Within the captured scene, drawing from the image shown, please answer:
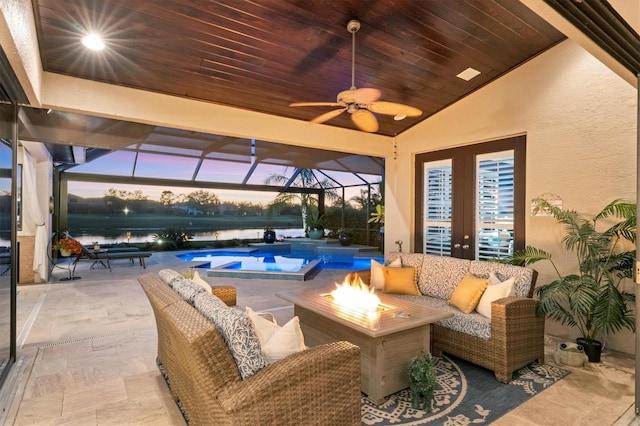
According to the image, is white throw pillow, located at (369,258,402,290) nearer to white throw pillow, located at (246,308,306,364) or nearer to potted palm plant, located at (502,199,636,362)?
potted palm plant, located at (502,199,636,362)

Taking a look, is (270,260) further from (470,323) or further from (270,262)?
(470,323)

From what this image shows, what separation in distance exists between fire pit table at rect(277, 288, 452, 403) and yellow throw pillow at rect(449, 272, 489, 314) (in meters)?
0.55

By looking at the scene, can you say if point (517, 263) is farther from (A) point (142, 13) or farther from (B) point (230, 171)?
(B) point (230, 171)

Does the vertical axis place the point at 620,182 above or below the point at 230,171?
below

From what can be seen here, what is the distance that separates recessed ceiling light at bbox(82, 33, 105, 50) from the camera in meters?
3.07

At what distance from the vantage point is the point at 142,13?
9.39 ft

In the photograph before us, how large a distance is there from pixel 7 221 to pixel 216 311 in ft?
8.30

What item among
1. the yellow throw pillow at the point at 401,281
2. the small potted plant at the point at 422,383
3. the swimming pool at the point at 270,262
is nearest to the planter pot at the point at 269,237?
the swimming pool at the point at 270,262

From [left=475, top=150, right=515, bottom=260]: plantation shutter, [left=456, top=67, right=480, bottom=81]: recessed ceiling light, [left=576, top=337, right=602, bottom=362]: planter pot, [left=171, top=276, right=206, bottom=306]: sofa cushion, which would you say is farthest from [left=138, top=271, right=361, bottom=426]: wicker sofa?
[left=456, top=67, right=480, bottom=81]: recessed ceiling light

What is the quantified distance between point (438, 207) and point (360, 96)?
3.44 m

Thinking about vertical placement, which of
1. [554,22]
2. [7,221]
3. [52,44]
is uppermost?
[52,44]

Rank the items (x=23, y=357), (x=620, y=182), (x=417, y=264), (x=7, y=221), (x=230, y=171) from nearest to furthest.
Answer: (x=7, y=221) → (x=23, y=357) → (x=620, y=182) → (x=417, y=264) → (x=230, y=171)

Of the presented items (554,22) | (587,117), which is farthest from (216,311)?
(587,117)

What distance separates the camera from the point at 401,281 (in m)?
4.18
